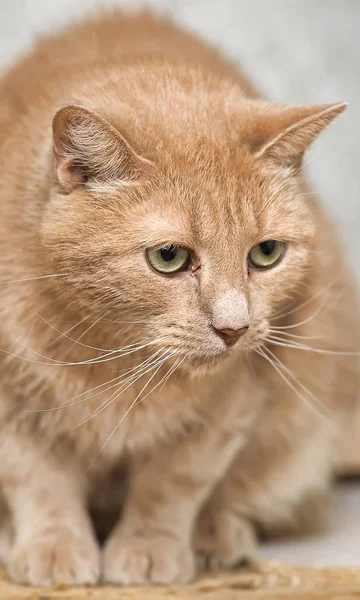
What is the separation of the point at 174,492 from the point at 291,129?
0.68 metres

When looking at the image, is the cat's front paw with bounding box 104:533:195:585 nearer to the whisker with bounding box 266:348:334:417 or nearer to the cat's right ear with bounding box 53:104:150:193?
the whisker with bounding box 266:348:334:417

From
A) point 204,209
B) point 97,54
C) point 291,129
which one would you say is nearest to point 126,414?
point 204,209

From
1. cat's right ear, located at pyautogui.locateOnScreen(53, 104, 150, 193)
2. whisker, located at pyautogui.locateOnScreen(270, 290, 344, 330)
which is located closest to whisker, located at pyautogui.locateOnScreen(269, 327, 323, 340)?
whisker, located at pyautogui.locateOnScreen(270, 290, 344, 330)

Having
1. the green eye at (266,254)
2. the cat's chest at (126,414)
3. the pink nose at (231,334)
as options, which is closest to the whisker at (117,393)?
the cat's chest at (126,414)

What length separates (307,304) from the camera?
1872mm

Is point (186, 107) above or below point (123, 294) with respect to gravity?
above

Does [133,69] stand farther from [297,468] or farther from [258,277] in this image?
[297,468]

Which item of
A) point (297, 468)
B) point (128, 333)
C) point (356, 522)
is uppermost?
point (128, 333)

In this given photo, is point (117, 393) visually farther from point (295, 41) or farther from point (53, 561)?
point (295, 41)

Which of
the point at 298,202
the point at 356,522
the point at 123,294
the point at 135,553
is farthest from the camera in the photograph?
the point at 356,522

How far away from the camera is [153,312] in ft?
5.00

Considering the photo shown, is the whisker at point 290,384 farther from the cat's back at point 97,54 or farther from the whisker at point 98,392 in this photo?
the cat's back at point 97,54

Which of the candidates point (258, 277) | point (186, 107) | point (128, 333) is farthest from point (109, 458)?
point (186, 107)

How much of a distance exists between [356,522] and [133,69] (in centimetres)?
107
